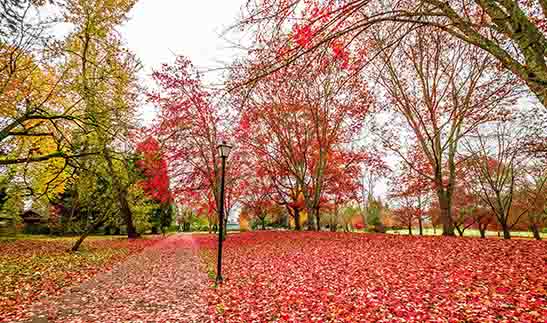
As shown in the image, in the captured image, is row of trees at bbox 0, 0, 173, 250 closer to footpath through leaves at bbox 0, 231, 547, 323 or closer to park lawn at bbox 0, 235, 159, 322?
park lawn at bbox 0, 235, 159, 322

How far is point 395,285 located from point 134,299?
21.0 ft

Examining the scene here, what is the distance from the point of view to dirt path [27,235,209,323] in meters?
5.89

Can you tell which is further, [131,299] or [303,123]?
[303,123]

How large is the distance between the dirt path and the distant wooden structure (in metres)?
13.9

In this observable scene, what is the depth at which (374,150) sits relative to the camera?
64.2 ft

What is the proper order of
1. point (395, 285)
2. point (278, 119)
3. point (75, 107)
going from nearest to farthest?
point (395, 285) → point (75, 107) → point (278, 119)

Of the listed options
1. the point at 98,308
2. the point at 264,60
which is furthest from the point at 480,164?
the point at 98,308

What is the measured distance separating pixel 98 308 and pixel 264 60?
6.59 metres

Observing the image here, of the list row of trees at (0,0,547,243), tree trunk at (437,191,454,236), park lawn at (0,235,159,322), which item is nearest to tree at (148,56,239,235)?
row of trees at (0,0,547,243)

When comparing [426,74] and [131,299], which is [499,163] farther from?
[131,299]

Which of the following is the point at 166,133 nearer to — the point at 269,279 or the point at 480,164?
the point at 269,279

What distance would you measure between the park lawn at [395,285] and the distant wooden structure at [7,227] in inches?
665

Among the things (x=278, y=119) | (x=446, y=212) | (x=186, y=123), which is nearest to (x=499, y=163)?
(x=446, y=212)

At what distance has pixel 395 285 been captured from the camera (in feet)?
21.6
